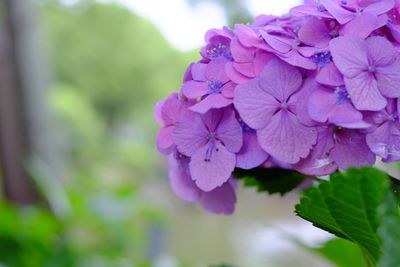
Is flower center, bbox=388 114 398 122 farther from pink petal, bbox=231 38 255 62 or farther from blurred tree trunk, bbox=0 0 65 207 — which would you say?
blurred tree trunk, bbox=0 0 65 207

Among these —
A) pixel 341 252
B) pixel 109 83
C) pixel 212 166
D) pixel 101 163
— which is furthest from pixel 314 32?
pixel 109 83

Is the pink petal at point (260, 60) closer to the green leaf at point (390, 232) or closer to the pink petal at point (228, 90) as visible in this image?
the pink petal at point (228, 90)

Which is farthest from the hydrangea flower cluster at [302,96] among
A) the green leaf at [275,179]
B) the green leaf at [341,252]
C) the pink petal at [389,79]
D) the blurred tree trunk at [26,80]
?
the blurred tree trunk at [26,80]

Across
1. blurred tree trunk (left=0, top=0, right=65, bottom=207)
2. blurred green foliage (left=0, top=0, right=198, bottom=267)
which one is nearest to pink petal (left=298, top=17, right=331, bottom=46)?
blurred tree trunk (left=0, top=0, right=65, bottom=207)

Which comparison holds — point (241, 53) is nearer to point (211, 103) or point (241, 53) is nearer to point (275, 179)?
point (211, 103)

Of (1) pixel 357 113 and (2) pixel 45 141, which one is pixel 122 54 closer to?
(2) pixel 45 141

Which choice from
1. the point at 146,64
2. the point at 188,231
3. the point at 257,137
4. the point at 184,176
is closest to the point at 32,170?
the point at 184,176
